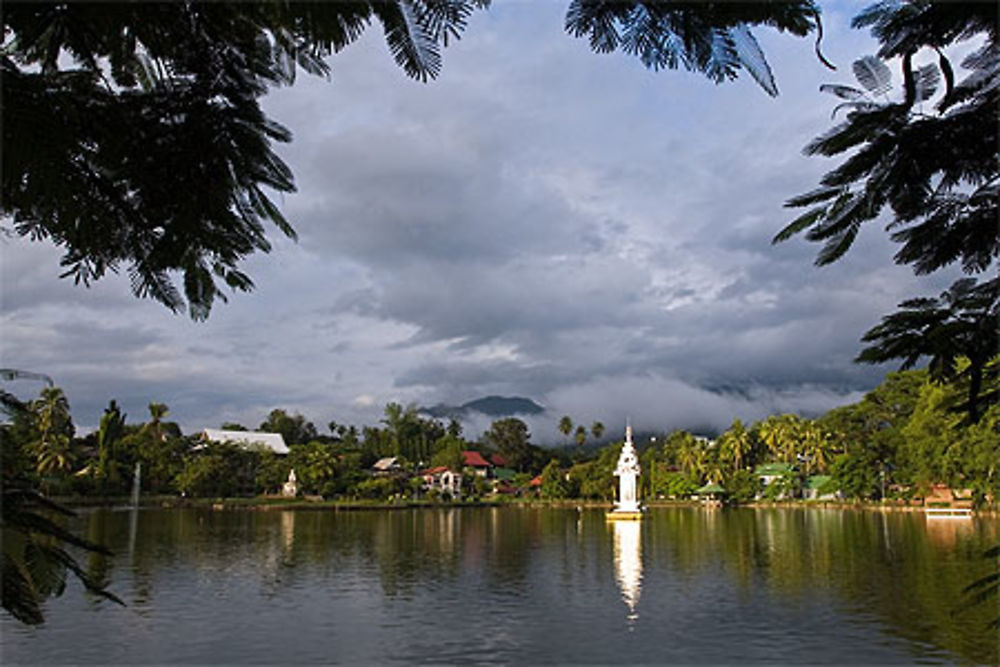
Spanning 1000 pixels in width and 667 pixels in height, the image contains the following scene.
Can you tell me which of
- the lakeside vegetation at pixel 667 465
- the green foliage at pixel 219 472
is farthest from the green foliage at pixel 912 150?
the green foliage at pixel 219 472

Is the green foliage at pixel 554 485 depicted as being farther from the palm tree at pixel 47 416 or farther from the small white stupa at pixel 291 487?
the palm tree at pixel 47 416

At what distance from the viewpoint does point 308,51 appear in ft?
5.41

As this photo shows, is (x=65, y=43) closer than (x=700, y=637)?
Yes

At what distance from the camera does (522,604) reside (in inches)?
660

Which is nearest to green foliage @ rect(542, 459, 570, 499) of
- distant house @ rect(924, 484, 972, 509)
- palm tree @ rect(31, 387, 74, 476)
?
distant house @ rect(924, 484, 972, 509)

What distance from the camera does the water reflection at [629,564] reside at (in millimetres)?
17172

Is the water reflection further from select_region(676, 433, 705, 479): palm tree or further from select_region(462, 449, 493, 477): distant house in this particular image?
select_region(462, 449, 493, 477): distant house

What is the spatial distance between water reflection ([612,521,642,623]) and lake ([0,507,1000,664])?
0.09 metres

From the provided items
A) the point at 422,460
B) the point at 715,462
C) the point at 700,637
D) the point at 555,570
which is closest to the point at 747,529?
the point at 555,570

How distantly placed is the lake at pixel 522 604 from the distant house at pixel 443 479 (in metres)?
50.1

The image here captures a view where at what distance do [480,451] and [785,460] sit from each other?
4377 centimetres

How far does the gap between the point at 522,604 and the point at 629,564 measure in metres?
7.58

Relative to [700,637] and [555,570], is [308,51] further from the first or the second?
[555,570]

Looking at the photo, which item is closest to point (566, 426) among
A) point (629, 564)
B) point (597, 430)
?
point (597, 430)
